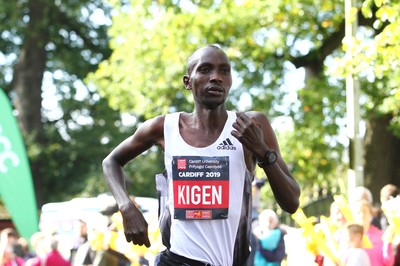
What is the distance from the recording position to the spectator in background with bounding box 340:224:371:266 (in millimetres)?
7898

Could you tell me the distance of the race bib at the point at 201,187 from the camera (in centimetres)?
445

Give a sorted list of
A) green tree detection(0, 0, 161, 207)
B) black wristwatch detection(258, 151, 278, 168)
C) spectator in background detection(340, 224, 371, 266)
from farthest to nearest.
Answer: green tree detection(0, 0, 161, 207) < spectator in background detection(340, 224, 371, 266) < black wristwatch detection(258, 151, 278, 168)

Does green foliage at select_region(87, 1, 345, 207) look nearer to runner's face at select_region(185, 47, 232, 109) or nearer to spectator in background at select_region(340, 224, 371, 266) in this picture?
spectator in background at select_region(340, 224, 371, 266)

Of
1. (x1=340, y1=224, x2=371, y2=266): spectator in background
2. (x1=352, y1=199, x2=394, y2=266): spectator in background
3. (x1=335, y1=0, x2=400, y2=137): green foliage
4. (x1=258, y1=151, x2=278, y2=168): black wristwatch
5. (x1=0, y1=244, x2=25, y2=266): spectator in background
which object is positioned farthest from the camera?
(x1=0, y1=244, x2=25, y2=266): spectator in background

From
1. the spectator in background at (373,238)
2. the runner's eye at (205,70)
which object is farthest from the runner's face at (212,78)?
the spectator in background at (373,238)

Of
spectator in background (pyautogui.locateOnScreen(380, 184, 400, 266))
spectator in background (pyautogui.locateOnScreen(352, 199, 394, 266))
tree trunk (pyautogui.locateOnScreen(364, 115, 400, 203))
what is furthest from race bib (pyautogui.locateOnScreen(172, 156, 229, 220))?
tree trunk (pyautogui.locateOnScreen(364, 115, 400, 203))

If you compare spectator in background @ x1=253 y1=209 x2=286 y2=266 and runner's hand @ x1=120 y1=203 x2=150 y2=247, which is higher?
runner's hand @ x1=120 y1=203 x2=150 y2=247

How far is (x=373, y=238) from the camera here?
870cm

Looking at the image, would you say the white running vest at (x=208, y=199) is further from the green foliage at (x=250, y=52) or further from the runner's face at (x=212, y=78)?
the green foliage at (x=250, y=52)

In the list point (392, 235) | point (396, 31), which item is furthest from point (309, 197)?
point (392, 235)

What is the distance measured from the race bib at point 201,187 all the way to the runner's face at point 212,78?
258 mm

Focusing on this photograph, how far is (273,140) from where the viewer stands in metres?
4.44

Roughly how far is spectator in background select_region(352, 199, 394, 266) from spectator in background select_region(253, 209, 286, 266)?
2.55 m

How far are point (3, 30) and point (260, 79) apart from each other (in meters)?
17.4
